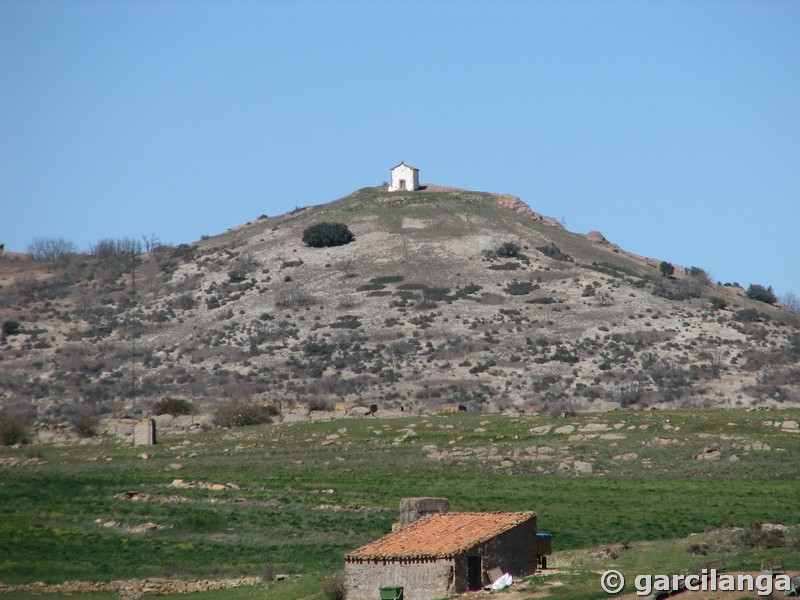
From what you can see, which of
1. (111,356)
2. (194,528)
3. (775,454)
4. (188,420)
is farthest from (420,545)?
(111,356)

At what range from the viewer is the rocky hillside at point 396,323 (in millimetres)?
89312

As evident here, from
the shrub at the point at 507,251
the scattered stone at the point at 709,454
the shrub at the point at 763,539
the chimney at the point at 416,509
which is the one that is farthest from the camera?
the shrub at the point at 507,251

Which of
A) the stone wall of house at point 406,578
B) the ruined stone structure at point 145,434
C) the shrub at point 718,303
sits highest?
the shrub at point 718,303

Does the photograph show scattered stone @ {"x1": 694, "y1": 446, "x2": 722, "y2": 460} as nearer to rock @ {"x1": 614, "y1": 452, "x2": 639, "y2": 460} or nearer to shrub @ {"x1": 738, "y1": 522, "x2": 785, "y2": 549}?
rock @ {"x1": 614, "y1": 452, "x2": 639, "y2": 460}

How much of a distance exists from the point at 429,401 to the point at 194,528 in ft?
147

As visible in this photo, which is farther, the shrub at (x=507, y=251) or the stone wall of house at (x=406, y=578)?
the shrub at (x=507, y=251)

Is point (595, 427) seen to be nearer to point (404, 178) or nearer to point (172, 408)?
point (172, 408)

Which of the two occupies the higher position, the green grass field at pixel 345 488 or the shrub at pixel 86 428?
the shrub at pixel 86 428

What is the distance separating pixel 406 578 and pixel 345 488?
20.3 metres

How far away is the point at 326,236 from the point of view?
399ft

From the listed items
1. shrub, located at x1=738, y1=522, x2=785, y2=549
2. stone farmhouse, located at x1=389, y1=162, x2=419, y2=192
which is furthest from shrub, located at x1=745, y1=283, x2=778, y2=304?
shrub, located at x1=738, y1=522, x2=785, y2=549

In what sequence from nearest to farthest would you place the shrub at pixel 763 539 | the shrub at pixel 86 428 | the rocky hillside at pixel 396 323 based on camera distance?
the shrub at pixel 763 539 < the shrub at pixel 86 428 < the rocky hillside at pixel 396 323

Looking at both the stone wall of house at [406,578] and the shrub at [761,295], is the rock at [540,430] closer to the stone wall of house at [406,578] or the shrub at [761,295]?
the stone wall of house at [406,578]

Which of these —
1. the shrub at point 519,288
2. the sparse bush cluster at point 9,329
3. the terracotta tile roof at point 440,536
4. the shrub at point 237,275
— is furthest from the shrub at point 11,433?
the shrub at point 519,288
